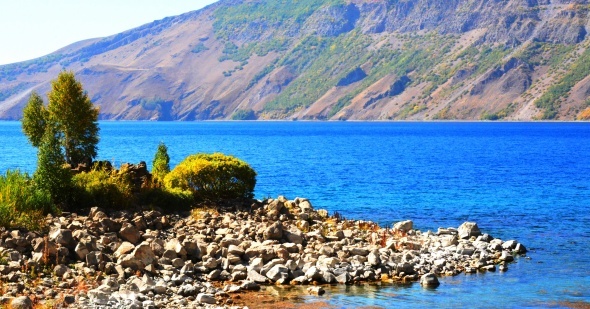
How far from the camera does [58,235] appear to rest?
23875 mm

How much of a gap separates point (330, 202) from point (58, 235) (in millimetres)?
28852

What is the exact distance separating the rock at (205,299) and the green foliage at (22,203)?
26.5ft

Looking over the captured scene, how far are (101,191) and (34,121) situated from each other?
15.6m

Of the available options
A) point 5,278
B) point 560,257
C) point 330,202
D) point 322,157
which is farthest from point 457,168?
point 5,278

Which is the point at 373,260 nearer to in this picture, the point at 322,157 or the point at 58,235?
the point at 58,235

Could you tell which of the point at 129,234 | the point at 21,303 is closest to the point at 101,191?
the point at 129,234

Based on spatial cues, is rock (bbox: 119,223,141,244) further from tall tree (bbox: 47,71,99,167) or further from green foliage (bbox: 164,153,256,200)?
tall tree (bbox: 47,71,99,167)

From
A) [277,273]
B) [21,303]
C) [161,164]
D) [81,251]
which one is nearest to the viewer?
[21,303]

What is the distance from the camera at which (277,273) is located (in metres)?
23.7

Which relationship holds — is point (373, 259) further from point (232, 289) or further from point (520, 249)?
point (520, 249)

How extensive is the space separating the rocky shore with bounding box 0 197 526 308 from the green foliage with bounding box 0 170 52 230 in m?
0.74

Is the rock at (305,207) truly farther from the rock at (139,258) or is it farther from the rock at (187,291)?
the rock at (187,291)

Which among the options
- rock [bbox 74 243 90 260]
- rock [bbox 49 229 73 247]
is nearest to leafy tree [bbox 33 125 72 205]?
rock [bbox 49 229 73 247]

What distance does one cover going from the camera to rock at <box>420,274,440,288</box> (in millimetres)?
23891
